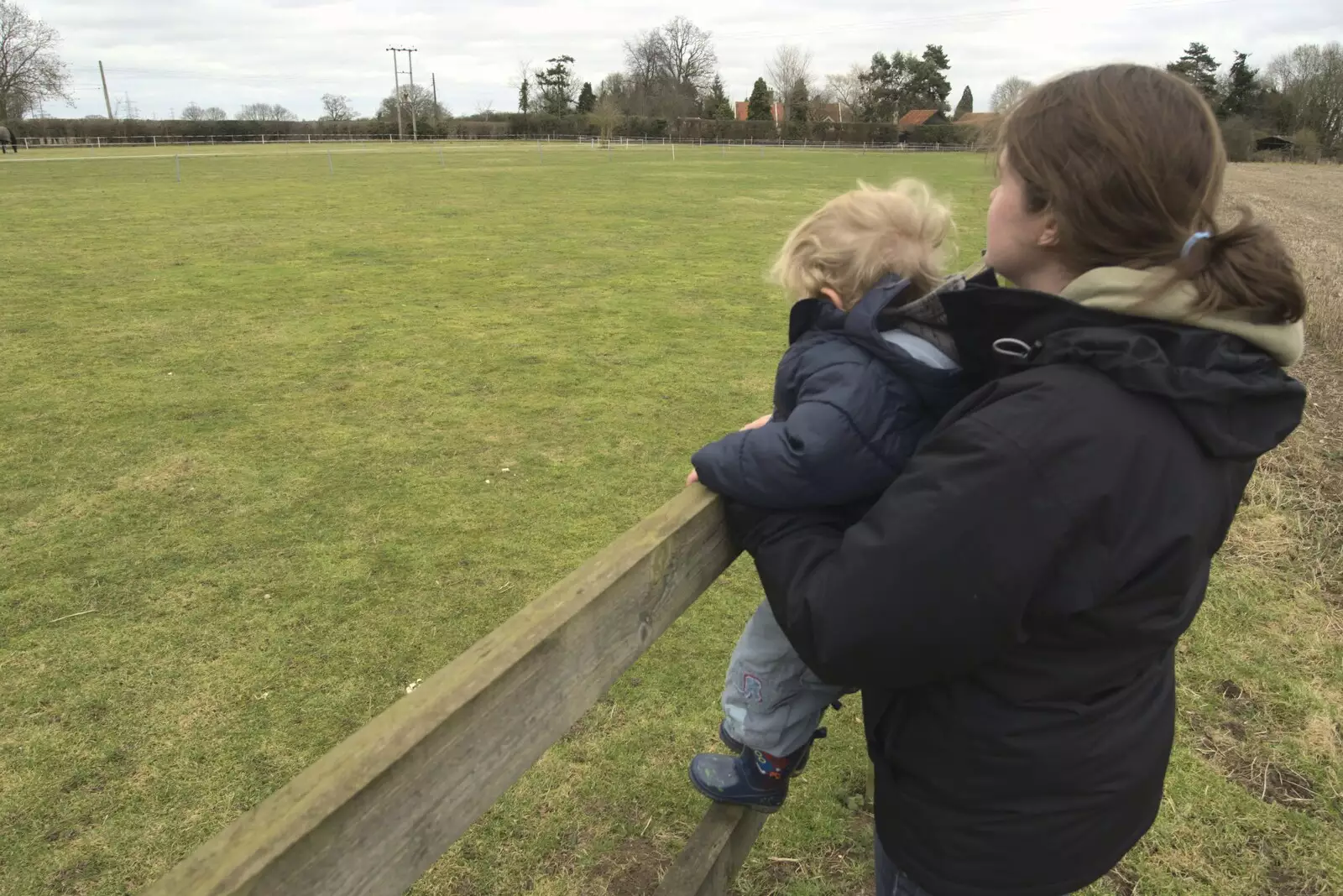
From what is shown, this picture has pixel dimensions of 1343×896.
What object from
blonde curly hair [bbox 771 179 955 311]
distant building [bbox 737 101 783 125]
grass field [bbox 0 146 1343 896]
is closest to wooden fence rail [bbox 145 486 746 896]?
blonde curly hair [bbox 771 179 955 311]

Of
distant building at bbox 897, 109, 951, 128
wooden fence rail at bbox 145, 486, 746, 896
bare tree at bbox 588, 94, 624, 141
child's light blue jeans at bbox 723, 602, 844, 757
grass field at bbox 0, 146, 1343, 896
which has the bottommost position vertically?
grass field at bbox 0, 146, 1343, 896

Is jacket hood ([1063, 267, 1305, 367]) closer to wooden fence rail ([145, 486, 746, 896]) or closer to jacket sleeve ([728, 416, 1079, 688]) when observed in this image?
jacket sleeve ([728, 416, 1079, 688])

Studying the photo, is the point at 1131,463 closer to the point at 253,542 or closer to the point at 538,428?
the point at 253,542

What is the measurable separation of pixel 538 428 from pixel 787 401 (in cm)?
443

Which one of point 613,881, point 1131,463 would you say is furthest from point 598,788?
point 1131,463

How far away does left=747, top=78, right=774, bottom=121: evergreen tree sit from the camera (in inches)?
3684

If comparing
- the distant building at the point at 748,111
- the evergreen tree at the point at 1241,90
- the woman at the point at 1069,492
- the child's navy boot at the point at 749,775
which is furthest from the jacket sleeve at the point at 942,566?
the distant building at the point at 748,111

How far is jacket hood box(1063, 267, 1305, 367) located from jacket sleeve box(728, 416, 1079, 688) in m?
0.24

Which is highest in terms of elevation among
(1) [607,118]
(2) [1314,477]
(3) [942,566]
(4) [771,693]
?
(1) [607,118]

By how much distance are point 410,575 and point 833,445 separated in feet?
10.5

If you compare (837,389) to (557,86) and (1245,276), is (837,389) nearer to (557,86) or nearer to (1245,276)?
(1245,276)

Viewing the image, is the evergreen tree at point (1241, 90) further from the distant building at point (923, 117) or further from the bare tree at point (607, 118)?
the bare tree at point (607, 118)

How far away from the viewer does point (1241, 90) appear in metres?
73.2

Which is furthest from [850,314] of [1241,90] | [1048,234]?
[1241,90]
